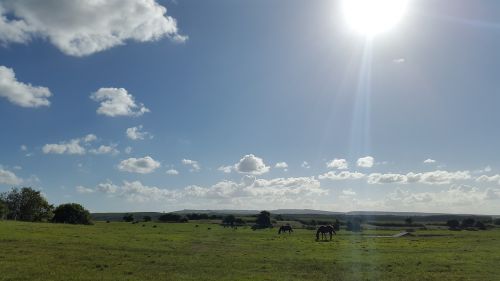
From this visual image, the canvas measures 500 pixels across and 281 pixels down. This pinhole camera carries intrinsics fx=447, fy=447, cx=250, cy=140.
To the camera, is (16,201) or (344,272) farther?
(16,201)

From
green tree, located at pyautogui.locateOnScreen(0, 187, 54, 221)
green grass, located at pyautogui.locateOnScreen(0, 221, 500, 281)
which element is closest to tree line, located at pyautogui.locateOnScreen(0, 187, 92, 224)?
green tree, located at pyautogui.locateOnScreen(0, 187, 54, 221)

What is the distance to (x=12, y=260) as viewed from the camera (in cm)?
3184

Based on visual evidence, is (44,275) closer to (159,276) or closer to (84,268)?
(84,268)

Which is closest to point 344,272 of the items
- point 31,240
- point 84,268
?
point 84,268

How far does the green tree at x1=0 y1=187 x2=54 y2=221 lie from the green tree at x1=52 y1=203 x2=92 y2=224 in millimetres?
14084

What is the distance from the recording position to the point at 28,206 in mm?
148750

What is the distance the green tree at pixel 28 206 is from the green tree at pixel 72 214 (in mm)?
14084

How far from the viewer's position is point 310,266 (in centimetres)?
3353

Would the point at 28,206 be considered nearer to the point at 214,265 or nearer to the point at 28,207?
the point at 28,207

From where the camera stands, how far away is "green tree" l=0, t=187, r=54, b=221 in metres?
147

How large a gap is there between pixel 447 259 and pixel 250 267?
62.9 ft

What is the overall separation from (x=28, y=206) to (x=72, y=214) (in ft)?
89.3

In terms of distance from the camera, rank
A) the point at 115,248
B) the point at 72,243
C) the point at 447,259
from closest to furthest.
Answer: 1. the point at 447,259
2. the point at 115,248
3. the point at 72,243

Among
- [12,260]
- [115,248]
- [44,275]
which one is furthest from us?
[115,248]
